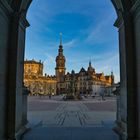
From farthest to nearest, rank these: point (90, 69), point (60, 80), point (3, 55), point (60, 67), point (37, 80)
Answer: point (60, 67), point (60, 80), point (90, 69), point (37, 80), point (3, 55)

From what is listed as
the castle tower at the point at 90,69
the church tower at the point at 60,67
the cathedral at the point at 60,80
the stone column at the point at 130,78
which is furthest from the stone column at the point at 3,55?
the church tower at the point at 60,67

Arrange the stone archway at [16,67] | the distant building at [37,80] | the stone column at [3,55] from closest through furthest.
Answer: the stone column at [3,55] → the stone archway at [16,67] → the distant building at [37,80]

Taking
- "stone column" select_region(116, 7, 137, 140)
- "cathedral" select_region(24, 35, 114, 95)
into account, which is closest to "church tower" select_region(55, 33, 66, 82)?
"cathedral" select_region(24, 35, 114, 95)

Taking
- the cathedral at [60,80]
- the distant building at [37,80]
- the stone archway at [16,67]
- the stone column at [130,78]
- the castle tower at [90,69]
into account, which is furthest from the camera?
the castle tower at [90,69]

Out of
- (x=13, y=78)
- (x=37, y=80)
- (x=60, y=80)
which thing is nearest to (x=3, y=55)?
(x=13, y=78)

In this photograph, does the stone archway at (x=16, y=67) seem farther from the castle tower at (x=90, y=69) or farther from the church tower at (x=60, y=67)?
the church tower at (x=60, y=67)

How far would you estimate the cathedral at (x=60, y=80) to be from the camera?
126 meters

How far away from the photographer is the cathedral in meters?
126

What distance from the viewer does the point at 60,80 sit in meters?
142

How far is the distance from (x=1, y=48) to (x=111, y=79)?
14954cm

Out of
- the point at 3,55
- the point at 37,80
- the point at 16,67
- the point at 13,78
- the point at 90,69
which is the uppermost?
the point at 90,69

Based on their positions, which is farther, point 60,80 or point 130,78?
point 60,80

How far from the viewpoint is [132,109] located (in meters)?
7.47

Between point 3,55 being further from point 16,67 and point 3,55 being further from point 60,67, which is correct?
point 60,67
